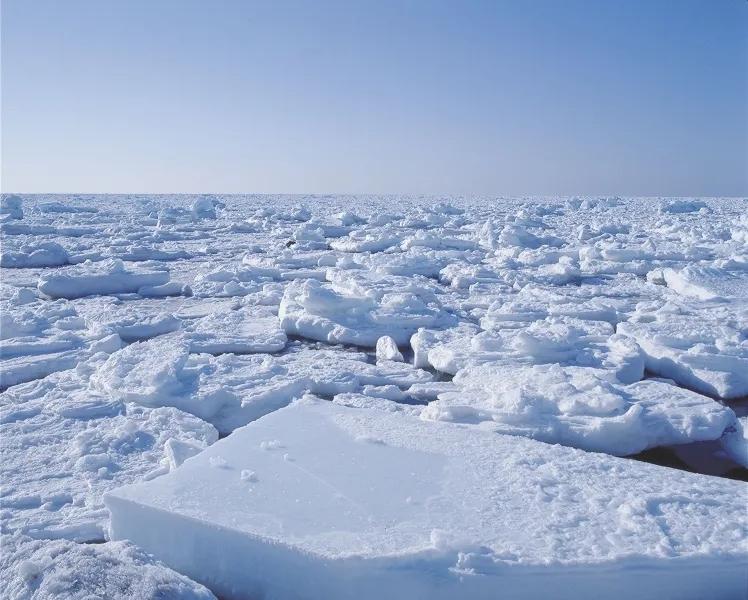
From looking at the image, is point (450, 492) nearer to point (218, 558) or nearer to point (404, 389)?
point (218, 558)

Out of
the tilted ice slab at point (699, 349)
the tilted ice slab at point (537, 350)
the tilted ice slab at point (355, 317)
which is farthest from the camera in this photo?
the tilted ice slab at point (355, 317)

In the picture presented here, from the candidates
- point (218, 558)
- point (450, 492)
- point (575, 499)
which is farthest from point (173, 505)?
point (575, 499)

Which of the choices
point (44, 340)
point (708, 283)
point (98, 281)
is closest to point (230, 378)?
point (44, 340)

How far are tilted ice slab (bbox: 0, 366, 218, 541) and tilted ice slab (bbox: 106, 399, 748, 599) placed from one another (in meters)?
0.50

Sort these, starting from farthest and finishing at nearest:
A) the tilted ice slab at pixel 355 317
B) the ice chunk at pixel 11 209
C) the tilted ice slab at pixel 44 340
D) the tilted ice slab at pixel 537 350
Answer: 1. the ice chunk at pixel 11 209
2. the tilted ice slab at pixel 355 317
3. the tilted ice slab at pixel 44 340
4. the tilted ice slab at pixel 537 350

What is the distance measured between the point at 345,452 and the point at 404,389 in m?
1.73

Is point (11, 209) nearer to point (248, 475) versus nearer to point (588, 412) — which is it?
point (248, 475)

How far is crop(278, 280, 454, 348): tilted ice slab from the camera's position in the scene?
5465mm

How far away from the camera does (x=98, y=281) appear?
7934 millimetres

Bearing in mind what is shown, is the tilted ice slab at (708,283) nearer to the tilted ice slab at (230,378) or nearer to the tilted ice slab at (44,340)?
the tilted ice slab at (230,378)

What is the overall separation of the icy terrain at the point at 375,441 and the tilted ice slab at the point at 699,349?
19 millimetres

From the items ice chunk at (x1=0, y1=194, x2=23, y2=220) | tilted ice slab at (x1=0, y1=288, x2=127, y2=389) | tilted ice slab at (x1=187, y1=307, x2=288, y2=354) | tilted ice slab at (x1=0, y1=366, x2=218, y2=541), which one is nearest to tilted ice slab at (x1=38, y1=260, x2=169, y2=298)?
tilted ice slab at (x1=0, y1=288, x2=127, y2=389)

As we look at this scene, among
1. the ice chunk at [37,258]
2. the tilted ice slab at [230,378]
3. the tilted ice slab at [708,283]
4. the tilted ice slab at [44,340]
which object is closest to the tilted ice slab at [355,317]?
the tilted ice slab at [230,378]

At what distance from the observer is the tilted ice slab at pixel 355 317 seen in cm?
546
